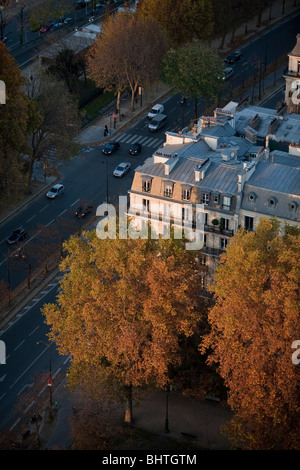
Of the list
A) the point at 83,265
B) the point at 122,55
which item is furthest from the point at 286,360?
the point at 122,55

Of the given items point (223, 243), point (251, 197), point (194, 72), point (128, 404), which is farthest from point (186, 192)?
point (194, 72)

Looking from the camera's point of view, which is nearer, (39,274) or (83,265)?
(83,265)

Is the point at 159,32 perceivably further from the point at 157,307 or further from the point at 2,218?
the point at 157,307

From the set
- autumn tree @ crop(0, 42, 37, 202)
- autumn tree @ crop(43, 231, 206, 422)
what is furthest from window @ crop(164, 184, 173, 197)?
autumn tree @ crop(0, 42, 37, 202)

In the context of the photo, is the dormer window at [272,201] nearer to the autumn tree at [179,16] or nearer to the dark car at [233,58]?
the autumn tree at [179,16]

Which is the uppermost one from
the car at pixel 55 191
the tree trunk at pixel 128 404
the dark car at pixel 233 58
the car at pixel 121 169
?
the dark car at pixel 233 58

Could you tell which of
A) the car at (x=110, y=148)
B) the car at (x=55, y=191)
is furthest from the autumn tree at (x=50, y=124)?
the car at (x=110, y=148)
